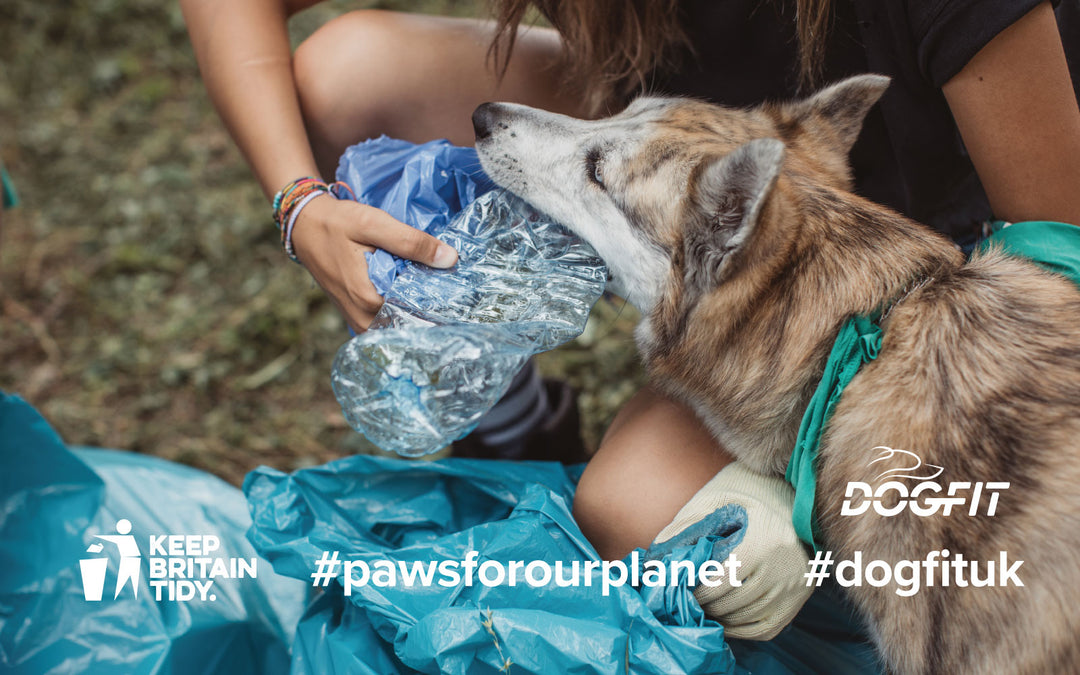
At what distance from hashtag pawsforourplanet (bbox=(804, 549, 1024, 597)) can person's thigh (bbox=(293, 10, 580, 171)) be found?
51.2 inches

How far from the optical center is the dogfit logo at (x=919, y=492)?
1.24m

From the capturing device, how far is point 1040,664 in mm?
1201

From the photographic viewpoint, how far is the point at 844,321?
1382 mm

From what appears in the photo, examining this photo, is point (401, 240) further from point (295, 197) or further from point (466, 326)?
point (295, 197)

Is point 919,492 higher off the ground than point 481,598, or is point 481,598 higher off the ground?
point 919,492

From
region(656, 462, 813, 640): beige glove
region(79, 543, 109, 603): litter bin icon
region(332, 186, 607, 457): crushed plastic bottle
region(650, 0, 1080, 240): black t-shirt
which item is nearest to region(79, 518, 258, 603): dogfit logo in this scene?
region(79, 543, 109, 603): litter bin icon

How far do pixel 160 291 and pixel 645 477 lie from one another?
93.0 inches

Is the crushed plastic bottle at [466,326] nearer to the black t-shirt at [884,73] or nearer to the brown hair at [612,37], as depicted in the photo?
the brown hair at [612,37]

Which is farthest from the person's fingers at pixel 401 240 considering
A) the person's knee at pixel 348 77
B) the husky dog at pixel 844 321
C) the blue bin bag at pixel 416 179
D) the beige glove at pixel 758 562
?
the beige glove at pixel 758 562

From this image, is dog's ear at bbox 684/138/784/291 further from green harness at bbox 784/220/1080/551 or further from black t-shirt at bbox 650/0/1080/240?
black t-shirt at bbox 650/0/1080/240

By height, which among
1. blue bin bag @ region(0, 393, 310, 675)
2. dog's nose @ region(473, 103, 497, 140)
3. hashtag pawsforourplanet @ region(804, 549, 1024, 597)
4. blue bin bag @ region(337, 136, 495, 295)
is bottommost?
blue bin bag @ region(0, 393, 310, 675)

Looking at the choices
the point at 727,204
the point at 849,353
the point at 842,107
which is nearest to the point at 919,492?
the point at 849,353

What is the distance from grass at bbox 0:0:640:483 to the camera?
2.71 m

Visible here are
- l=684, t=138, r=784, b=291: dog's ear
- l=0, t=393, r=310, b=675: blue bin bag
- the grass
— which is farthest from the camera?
the grass
